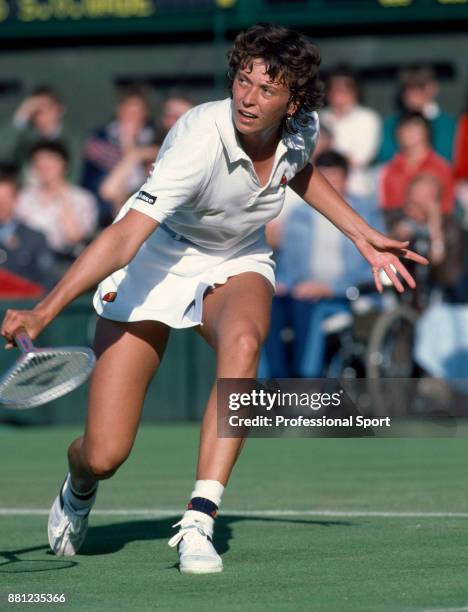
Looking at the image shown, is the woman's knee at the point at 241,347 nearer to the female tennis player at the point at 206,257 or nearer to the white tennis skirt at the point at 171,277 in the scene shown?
the female tennis player at the point at 206,257

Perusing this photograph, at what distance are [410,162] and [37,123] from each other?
4.52m

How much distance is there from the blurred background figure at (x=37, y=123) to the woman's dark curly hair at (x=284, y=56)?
10.6 meters

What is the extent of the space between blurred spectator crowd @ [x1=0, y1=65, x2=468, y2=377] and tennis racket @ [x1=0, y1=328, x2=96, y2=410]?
817 cm

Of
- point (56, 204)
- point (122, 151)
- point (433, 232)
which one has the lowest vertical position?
point (433, 232)

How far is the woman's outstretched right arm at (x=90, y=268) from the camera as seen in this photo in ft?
17.2

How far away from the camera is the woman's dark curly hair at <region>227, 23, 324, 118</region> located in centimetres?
598

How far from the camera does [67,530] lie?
6.52m

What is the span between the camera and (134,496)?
8867mm

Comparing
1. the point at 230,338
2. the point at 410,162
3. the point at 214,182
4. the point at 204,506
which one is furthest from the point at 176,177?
the point at 410,162

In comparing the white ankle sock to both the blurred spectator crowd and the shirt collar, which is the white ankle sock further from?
the blurred spectator crowd

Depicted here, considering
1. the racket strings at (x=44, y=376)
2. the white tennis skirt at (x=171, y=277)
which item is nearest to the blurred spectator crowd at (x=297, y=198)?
the white tennis skirt at (x=171, y=277)

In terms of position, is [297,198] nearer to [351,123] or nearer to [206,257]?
[351,123]

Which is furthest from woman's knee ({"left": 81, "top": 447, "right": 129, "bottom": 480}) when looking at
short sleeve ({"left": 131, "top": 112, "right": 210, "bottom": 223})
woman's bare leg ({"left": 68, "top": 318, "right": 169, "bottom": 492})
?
short sleeve ({"left": 131, "top": 112, "right": 210, "bottom": 223})

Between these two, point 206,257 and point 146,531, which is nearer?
point 206,257
